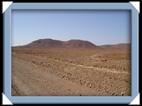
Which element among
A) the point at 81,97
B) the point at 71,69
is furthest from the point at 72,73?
the point at 81,97

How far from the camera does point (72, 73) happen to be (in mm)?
7355

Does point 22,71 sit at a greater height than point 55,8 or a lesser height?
lesser

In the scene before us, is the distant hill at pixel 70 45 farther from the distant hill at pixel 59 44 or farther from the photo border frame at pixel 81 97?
the photo border frame at pixel 81 97

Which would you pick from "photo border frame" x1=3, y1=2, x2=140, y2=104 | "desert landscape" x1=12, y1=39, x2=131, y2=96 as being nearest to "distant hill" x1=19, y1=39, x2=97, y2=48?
"desert landscape" x1=12, y1=39, x2=131, y2=96

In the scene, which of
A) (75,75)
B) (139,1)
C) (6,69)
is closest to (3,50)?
(6,69)

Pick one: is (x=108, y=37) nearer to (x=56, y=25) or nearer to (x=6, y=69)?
(x=56, y=25)

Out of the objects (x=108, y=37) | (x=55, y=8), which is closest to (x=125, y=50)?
(x=108, y=37)

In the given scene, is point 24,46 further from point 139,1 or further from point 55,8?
point 139,1

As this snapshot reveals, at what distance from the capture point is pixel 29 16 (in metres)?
7.34

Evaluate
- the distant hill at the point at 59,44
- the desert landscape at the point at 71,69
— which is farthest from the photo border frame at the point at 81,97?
the distant hill at the point at 59,44

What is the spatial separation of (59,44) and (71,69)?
233 millimetres

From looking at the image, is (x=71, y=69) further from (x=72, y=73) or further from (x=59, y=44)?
(x=59, y=44)

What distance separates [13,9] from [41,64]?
0.52m

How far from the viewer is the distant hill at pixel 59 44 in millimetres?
7309
